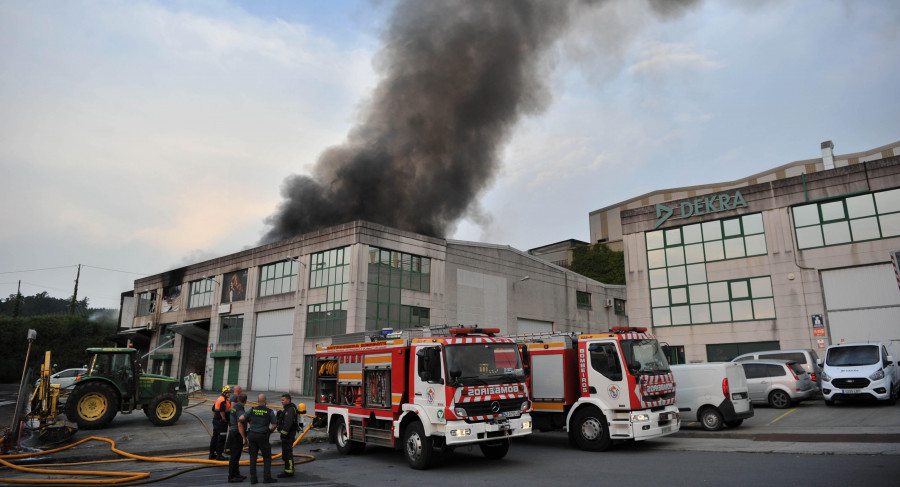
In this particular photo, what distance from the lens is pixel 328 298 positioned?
34.0m

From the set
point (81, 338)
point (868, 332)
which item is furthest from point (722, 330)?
point (81, 338)

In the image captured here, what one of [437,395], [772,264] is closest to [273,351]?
[437,395]

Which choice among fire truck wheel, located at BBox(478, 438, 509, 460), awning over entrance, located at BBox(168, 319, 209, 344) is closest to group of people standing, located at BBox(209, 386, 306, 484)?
fire truck wheel, located at BBox(478, 438, 509, 460)

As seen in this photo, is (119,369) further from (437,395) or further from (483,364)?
(483,364)

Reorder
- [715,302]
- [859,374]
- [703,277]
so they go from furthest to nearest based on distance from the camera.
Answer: [703,277] → [715,302] → [859,374]

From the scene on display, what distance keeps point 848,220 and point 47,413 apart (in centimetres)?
3051

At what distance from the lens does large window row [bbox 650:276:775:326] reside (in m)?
25.6

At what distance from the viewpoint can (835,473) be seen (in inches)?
316

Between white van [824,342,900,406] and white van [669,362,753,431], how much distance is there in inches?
165

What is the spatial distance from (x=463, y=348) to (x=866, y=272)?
2177 cm

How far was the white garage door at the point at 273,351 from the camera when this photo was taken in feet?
117

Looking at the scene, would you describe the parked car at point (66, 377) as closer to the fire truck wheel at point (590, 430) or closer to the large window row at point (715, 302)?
the fire truck wheel at point (590, 430)

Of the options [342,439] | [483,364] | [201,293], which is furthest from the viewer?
[201,293]

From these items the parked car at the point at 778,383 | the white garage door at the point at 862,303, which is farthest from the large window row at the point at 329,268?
the white garage door at the point at 862,303
